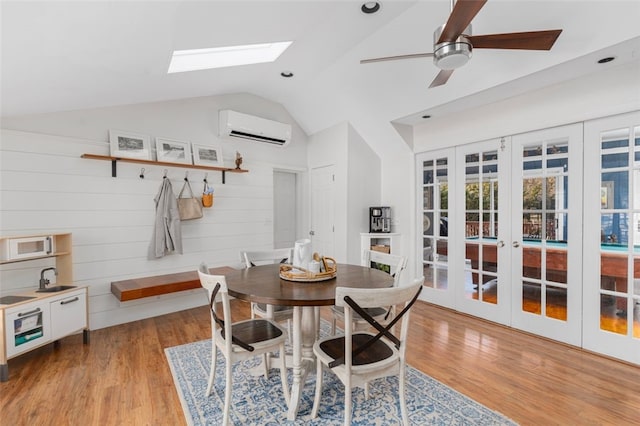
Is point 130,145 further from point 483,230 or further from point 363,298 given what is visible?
point 483,230

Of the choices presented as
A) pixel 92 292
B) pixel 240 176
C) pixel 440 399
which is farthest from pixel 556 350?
pixel 92 292

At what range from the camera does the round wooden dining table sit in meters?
1.72

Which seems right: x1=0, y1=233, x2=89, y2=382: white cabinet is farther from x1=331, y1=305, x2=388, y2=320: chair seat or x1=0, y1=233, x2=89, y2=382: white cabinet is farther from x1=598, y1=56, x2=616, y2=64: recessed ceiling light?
x1=598, y1=56, x2=616, y2=64: recessed ceiling light

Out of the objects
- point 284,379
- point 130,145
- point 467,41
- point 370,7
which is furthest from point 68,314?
point 467,41

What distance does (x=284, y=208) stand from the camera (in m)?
5.22

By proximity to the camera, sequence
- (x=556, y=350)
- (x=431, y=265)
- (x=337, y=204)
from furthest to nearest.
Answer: (x=337, y=204), (x=431, y=265), (x=556, y=350)

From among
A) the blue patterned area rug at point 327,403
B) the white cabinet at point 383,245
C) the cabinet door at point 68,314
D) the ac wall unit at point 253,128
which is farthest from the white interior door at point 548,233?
the cabinet door at point 68,314

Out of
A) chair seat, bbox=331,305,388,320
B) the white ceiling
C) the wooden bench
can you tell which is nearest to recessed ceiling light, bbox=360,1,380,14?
the white ceiling

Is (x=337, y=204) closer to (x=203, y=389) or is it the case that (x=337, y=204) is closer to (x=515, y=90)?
(x=515, y=90)

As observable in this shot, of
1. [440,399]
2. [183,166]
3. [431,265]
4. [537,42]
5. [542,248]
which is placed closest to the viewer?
[537,42]

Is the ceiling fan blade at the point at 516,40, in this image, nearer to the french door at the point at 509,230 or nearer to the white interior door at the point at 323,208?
the french door at the point at 509,230

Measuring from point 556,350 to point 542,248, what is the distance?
3.10 feet

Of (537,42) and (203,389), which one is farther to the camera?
(203,389)

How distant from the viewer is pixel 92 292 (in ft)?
10.9
